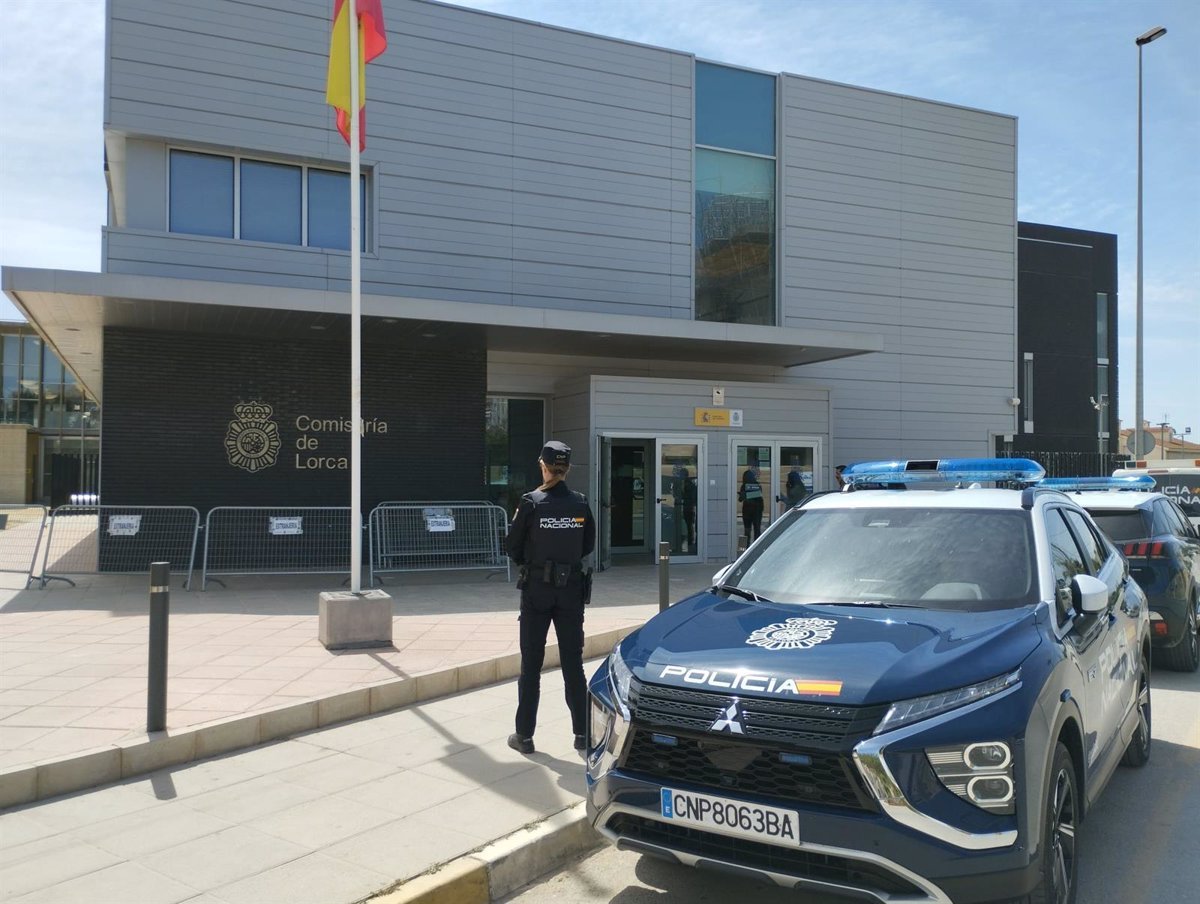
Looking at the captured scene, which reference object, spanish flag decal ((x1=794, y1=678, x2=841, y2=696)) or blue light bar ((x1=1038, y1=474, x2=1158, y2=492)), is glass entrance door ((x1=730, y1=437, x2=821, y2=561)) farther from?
spanish flag decal ((x1=794, y1=678, x2=841, y2=696))

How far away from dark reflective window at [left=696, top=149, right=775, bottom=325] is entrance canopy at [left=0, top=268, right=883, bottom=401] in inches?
55.6

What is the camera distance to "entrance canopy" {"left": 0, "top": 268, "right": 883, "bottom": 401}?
1090cm

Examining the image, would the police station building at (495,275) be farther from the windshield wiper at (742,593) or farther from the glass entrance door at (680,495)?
the windshield wiper at (742,593)

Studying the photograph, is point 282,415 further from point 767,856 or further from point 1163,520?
point 767,856

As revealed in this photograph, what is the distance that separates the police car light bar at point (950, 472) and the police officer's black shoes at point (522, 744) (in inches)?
101

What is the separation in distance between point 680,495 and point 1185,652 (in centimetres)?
857

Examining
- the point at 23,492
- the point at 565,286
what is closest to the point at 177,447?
the point at 565,286

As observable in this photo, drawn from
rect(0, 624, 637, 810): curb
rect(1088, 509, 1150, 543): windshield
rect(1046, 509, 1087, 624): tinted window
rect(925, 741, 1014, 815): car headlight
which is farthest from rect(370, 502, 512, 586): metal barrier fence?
rect(925, 741, 1014, 815): car headlight

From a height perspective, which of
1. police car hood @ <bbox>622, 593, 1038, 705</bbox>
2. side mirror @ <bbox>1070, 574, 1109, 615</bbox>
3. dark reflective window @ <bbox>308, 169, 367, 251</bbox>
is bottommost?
police car hood @ <bbox>622, 593, 1038, 705</bbox>

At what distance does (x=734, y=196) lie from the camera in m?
18.5

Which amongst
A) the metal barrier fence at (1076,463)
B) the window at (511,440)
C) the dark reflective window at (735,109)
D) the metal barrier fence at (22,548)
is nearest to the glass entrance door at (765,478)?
the window at (511,440)

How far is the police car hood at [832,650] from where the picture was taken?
3.29m

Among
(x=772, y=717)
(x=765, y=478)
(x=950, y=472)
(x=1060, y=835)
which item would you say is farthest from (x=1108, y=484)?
(x=765, y=478)

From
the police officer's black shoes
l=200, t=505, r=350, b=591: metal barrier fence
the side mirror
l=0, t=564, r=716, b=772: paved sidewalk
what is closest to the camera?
the side mirror
